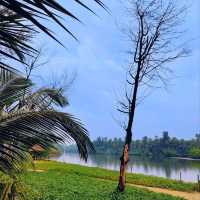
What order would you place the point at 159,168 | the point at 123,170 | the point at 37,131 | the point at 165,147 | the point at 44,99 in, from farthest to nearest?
1. the point at 165,147
2. the point at 159,168
3. the point at 123,170
4. the point at 44,99
5. the point at 37,131

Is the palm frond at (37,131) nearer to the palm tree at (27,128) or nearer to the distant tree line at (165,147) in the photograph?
the palm tree at (27,128)

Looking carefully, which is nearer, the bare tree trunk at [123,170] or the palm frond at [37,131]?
the palm frond at [37,131]

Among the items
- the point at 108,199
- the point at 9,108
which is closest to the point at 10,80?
the point at 9,108

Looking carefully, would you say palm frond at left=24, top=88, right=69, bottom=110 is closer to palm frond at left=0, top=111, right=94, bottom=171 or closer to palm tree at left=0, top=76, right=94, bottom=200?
palm tree at left=0, top=76, right=94, bottom=200

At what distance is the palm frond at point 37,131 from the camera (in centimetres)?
246

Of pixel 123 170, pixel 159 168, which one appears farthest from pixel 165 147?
pixel 123 170

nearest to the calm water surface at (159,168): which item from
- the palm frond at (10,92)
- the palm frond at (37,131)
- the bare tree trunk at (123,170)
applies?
the bare tree trunk at (123,170)

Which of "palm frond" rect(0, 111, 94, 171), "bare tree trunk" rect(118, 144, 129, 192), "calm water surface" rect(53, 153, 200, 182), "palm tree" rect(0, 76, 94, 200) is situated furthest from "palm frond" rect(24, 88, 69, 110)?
"calm water surface" rect(53, 153, 200, 182)

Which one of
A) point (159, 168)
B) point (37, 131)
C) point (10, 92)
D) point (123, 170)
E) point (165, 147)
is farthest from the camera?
point (165, 147)

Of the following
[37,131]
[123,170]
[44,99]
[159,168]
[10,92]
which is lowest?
[37,131]

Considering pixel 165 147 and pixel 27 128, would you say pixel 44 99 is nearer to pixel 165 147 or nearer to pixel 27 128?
pixel 27 128

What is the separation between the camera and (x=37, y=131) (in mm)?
2465

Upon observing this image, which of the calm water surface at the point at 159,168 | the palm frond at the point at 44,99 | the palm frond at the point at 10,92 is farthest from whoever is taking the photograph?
the calm water surface at the point at 159,168

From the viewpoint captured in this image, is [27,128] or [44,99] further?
[44,99]
